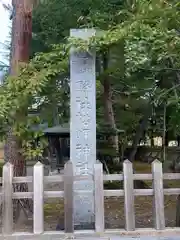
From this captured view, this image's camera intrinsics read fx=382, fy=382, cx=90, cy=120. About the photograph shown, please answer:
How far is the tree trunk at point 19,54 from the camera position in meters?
7.19

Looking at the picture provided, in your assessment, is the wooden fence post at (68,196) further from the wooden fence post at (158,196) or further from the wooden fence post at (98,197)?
the wooden fence post at (158,196)

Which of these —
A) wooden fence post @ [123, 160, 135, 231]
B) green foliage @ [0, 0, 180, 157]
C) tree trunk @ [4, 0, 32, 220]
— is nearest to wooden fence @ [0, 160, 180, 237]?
wooden fence post @ [123, 160, 135, 231]

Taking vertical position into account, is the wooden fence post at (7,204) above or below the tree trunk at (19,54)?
below

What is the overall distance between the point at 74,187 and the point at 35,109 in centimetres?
197

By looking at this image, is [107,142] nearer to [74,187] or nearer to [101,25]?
[101,25]

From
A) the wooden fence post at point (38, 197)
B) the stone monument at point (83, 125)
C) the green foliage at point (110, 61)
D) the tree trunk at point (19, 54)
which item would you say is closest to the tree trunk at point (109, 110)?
the green foliage at point (110, 61)

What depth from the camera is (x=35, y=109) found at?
7117mm

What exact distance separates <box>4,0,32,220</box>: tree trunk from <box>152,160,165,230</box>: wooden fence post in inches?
111

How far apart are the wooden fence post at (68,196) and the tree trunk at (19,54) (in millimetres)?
2036

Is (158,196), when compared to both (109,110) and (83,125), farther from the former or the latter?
(109,110)

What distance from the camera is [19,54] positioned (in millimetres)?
7352

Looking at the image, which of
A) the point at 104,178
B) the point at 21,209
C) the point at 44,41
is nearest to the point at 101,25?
the point at 104,178

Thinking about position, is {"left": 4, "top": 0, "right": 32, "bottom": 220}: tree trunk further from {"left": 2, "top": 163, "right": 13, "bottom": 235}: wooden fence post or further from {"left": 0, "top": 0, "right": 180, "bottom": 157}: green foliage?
{"left": 2, "top": 163, "right": 13, "bottom": 235}: wooden fence post

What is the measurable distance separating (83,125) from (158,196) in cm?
161
